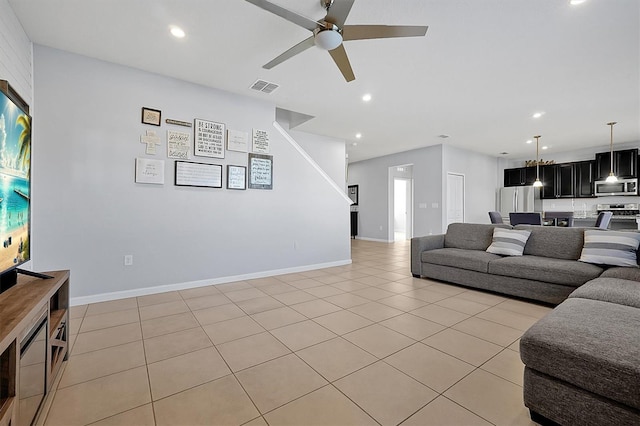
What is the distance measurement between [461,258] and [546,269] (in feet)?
2.94

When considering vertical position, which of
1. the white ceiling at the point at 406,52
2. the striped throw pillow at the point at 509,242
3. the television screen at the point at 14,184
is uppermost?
the white ceiling at the point at 406,52

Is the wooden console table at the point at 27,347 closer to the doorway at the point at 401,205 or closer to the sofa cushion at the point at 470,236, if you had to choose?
the sofa cushion at the point at 470,236

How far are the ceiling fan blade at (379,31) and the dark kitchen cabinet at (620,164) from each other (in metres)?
7.72

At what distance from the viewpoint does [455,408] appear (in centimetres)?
146

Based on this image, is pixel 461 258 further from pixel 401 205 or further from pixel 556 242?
pixel 401 205

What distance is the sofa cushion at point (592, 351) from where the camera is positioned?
1.11 meters

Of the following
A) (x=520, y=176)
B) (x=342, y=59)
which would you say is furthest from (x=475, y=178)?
(x=342, y=59)

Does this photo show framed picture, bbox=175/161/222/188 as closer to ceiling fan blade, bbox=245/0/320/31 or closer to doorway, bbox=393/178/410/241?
ceiling fan blade, bbox=245/0/320/31


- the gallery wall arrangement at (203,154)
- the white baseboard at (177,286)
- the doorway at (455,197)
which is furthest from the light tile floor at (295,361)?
the doorway at (455,197)

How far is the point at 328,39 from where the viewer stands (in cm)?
221

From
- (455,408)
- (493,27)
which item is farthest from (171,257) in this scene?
(493,27)

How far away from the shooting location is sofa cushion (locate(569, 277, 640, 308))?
1.88 m

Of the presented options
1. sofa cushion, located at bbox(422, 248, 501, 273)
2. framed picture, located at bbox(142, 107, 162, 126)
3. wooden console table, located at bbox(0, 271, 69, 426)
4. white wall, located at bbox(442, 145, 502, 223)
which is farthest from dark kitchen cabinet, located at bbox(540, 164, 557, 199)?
wooden console table, located at bbox(0, 271, 69, 426)

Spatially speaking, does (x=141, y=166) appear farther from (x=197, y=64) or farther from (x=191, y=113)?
(x=197, y=64)
